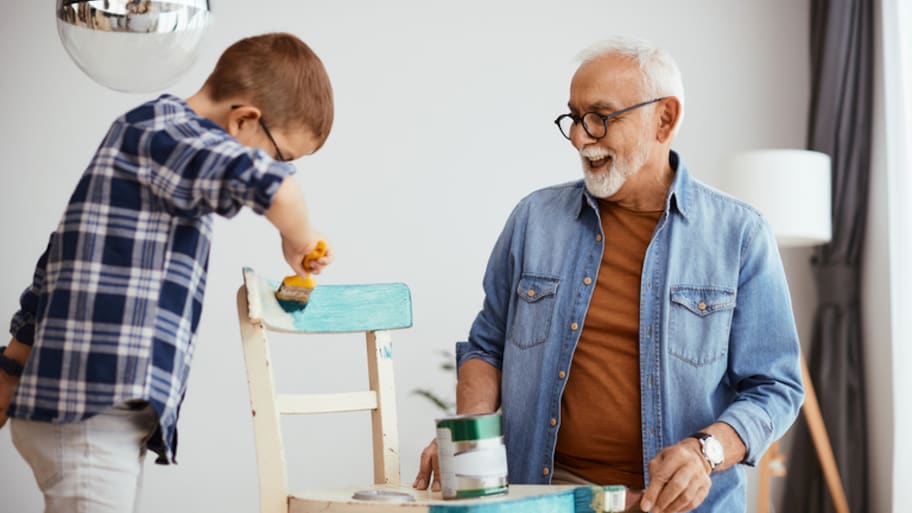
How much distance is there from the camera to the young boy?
1.33 m

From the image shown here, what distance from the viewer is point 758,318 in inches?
73.5

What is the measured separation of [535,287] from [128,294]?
841 millimetres

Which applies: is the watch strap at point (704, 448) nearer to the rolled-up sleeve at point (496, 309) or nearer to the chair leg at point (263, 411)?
the rolled-up sleeve at point (496, 309)

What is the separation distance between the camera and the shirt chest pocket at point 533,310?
193 cm

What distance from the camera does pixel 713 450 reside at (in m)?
1.66

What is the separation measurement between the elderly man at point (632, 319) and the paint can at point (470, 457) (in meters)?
0.38

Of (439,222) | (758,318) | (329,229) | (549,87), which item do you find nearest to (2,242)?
(329,229)

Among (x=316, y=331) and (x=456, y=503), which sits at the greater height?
(x=316, y=331)

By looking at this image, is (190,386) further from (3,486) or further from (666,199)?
(666,199)

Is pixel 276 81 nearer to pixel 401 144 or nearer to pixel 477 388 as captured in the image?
pixel 477 388

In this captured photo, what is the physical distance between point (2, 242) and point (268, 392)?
1.99 metres

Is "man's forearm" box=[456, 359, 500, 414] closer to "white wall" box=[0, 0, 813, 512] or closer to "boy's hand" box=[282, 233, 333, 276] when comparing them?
"boy's hand" box=[282, 233, 333, 276]

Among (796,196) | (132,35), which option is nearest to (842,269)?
(796,196)

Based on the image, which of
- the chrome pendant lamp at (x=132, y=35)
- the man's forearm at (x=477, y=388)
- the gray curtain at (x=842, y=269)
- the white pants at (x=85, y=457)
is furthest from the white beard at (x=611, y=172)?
the gray curtain at (x=842, y=269)
